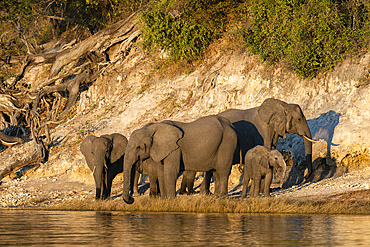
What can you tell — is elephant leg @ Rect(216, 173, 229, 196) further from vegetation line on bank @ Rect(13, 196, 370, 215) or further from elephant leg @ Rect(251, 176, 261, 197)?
vegetation line on bank @ Rect(13, 196, 370, 215)

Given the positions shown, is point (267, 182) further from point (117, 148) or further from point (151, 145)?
point (117, 148)

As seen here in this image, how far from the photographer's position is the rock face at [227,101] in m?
20.4

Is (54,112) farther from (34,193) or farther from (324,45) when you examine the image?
(324,45)

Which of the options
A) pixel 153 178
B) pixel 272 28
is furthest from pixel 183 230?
pixel 272 28

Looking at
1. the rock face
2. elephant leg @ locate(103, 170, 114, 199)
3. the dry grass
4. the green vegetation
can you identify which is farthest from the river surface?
the green vegetation

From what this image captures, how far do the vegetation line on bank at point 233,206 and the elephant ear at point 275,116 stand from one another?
13.2 ft

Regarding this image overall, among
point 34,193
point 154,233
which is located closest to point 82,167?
point 34,193

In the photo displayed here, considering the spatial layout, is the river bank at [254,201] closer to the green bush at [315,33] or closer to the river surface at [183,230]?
the river surface at [183,230]

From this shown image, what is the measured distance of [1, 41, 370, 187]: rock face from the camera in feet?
66.9

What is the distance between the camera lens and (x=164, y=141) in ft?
53.2

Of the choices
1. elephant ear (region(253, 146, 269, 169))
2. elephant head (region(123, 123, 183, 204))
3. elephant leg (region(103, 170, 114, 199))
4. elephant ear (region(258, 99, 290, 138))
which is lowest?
elephant leg (region(103, 170, 114, 199))

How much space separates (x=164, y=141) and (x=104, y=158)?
367 centimetres

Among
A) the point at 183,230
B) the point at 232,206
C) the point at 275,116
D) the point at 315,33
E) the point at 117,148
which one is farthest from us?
the point at 315,33

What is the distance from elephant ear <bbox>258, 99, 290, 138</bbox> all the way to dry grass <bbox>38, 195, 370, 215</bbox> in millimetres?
4330
